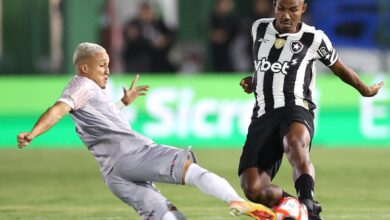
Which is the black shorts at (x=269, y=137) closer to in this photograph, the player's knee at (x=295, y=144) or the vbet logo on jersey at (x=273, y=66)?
the player's knee at (x=295, y=144)

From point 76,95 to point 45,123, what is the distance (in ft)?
1.29

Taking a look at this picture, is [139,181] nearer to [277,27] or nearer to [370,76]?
[277,27]

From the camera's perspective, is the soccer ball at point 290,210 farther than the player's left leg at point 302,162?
No

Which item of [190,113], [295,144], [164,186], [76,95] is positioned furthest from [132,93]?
[190,113]

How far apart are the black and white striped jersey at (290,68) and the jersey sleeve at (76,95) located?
5.45ft

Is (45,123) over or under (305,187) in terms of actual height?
over

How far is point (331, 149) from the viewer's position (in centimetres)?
1733

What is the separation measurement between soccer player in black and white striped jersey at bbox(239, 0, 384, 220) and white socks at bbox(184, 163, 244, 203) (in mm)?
948

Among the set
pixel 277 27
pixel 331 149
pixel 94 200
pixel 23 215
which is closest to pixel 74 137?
pixel 331 149

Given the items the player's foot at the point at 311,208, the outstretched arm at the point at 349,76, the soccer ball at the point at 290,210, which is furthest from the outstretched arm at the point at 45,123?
the outstretched arm at the point at 349,76

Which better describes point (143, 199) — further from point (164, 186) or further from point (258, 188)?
point (164, 186)

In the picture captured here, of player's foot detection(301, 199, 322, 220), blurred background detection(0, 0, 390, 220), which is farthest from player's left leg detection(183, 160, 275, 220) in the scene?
blurred background detection(0, 0, 390, 220)

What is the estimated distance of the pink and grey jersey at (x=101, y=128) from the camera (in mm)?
7578

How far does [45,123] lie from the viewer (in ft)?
23.5
